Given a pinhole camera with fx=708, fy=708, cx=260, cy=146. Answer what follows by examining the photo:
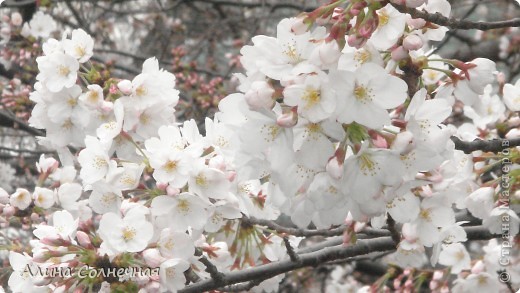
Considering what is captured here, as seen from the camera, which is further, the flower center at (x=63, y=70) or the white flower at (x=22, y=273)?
the flower center at (x=63, y=70)

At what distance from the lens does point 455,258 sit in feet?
11.4

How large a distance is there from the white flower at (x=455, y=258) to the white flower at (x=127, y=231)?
1672mm

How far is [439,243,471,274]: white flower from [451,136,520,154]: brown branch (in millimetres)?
1337

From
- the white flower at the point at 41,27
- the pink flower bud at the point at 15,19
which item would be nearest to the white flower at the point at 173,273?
the white flower at the point at 41,27

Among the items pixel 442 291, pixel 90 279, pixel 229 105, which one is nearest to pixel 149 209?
pixel 90 279

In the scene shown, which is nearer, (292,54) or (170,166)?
(292,54)

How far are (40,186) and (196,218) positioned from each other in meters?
1.13

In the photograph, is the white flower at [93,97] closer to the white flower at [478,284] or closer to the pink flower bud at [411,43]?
the pink flower bud at [411,43]

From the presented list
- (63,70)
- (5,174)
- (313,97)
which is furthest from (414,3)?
(5,174)

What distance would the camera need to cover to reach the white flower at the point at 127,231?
231cm

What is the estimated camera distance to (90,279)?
2.35m

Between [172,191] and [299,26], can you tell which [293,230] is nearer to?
[172,191]

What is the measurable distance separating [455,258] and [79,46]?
2.03 metres

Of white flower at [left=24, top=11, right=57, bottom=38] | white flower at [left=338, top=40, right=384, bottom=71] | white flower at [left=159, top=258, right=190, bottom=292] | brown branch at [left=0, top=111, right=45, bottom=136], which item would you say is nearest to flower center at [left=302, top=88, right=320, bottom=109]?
white flower at [left=338, top=40, right=384, bottom=71]
